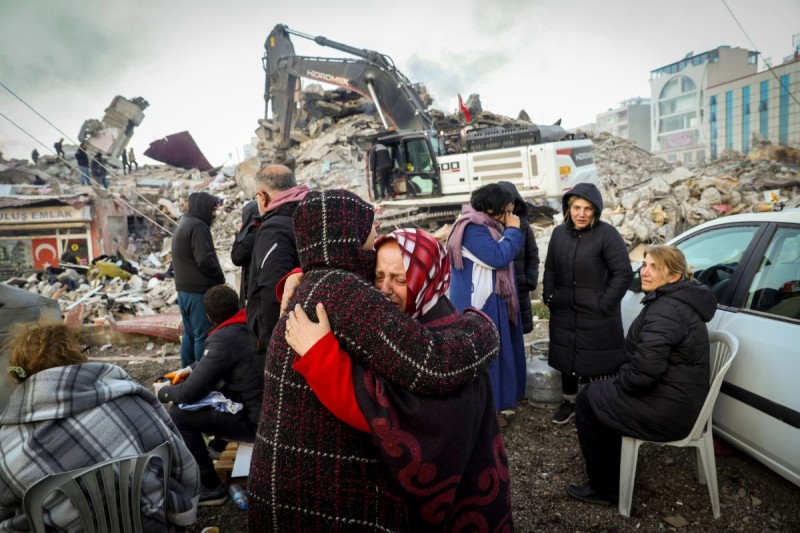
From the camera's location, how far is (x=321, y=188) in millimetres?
17938

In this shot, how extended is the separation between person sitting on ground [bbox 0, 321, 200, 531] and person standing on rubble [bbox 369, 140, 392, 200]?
10190 mm

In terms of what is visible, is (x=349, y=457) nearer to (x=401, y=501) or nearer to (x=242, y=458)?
(x=401, y=501)

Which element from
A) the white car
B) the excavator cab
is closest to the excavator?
the excavator cab

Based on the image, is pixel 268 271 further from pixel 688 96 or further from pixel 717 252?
pixel 688 96

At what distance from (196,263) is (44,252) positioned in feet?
34.5

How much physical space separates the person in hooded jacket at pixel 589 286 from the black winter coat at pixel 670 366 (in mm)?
744

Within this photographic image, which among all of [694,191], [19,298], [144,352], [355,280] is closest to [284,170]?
[19,298]

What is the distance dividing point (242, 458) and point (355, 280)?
7.53ft

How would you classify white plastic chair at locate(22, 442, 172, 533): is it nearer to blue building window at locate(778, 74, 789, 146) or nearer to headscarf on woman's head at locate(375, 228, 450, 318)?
headscarf on woman's head at locate(375, 228, 450, 318)

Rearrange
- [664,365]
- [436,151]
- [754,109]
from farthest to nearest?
[754,109] → [436,151] → [664,365]

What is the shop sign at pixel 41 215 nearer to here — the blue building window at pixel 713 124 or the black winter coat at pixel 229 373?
the black winter coat at pixel 229 373

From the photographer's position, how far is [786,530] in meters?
2.52

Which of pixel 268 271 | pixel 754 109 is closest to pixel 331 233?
pixel 268 271

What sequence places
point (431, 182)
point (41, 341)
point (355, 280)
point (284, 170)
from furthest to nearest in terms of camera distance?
point (431, 182) → point (284, 170) → point (41, 341) → point (355, 280)
